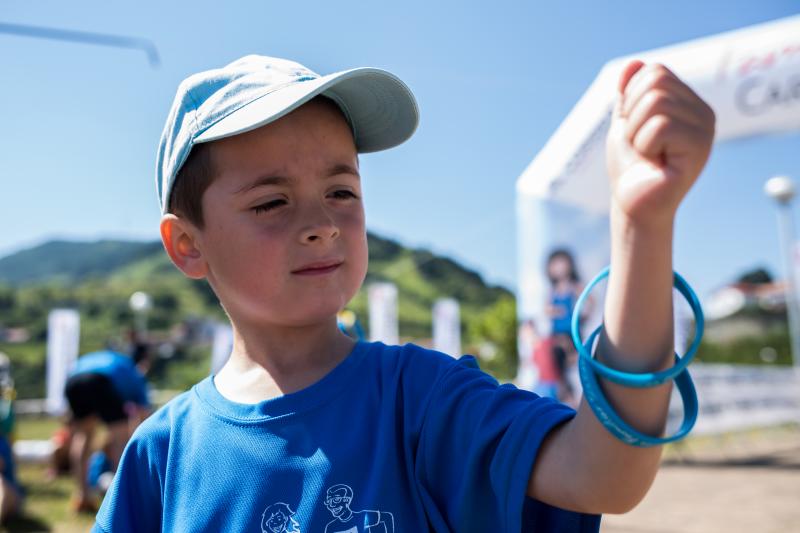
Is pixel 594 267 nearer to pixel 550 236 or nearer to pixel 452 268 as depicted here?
pixel 550 236

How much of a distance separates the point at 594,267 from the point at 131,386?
13.5ft

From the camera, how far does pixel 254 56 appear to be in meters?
1.26

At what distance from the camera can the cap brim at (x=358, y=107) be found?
108 cm

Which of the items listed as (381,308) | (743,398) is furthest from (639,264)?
(381,308)

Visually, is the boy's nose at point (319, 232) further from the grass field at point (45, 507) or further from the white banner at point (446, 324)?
the white banner at point (446, 324)

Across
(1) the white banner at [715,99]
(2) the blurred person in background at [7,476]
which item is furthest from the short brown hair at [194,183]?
(2) the blurred person in background at [7,476]

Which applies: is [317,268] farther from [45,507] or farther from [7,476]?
[45,507]

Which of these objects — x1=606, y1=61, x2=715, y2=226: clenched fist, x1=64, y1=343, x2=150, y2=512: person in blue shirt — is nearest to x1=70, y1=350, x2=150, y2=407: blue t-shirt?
x1=64, y1=343, x2=150, y2=512: person in blue shirt

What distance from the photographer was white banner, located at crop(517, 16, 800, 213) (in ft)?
16.9

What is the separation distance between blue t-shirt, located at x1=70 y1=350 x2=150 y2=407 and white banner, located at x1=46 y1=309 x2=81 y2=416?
7.89m

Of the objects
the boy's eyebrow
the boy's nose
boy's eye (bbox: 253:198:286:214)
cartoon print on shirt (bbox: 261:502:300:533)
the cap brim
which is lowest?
cartoon print on shirt (bbox: 261:502:300:533)

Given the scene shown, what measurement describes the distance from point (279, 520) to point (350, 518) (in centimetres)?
11

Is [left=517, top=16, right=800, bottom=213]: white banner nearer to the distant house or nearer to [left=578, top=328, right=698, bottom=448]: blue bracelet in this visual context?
[left=578, top=328, right=698, bottom=448]: blue bracelet

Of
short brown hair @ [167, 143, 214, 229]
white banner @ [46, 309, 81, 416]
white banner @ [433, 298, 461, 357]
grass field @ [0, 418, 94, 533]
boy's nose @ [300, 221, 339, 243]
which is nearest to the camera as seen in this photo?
boy's nose @ [300, 221, 339, 243]
